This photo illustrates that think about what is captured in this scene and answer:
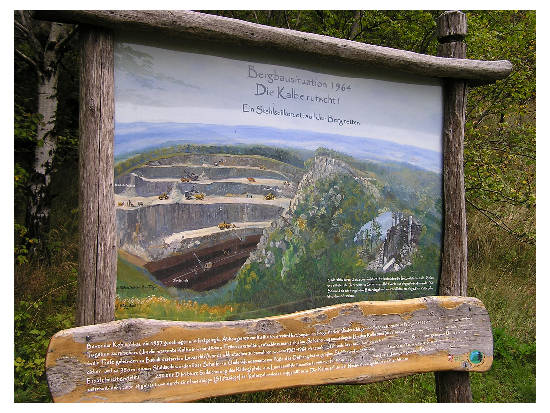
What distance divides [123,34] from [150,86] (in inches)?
11.8

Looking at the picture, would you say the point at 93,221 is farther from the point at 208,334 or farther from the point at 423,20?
the point at 423,20

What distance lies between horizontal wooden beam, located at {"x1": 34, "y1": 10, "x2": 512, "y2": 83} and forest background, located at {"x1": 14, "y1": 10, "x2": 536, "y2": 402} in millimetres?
789

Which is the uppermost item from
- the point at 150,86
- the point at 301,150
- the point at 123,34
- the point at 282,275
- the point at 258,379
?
the point at 123,34

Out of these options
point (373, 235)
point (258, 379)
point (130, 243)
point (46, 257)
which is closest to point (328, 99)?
point (373, 235)

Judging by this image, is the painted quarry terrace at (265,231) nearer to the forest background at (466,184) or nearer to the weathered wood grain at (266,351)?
the weathered wood grain at (266,351)

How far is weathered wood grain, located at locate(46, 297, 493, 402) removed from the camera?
87.5 inches

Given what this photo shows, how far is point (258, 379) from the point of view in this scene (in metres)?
2.49

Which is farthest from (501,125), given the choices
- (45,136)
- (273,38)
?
(45,136)

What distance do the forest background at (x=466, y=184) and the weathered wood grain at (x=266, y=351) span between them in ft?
4.36

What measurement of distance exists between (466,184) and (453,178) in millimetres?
2451

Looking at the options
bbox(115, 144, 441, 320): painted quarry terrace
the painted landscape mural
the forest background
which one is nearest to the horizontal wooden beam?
the painted landscape mural

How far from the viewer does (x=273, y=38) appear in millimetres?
2520

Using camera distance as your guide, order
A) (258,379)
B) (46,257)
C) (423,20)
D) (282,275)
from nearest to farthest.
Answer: (258,379)
(282,275)
(46,257)
(423,20)

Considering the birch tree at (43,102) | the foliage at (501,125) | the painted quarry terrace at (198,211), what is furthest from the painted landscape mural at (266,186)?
the birch tree at (43,102)
